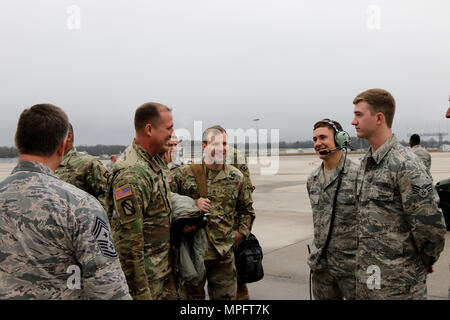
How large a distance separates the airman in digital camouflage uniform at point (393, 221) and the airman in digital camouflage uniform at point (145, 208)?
1404mm

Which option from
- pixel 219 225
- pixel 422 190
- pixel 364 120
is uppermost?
pixel 364 120

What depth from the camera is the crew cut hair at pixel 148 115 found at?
2.82m

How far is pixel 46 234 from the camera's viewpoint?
1.63 meters

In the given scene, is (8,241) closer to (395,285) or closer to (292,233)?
(395,285)

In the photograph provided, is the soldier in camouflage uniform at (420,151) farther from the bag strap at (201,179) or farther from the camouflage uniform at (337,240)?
the bag strap at (201,179)

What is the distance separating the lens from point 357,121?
2.91 meters

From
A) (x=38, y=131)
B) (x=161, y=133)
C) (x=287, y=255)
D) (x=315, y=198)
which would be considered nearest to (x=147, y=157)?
(x=161, y=133)

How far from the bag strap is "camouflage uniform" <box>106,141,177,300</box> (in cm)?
96

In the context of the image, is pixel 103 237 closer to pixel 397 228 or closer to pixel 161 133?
pixel 161 133

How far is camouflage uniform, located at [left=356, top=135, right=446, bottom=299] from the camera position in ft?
8.33

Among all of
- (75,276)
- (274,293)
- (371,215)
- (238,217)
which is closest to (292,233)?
(274,293)

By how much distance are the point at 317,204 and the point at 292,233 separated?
513 cm

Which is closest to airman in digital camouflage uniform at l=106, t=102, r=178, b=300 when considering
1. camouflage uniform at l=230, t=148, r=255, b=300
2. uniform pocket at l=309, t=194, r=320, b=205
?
uniform pocket at l=309, t=194, r=320, b=205

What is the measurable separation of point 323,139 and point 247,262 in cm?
148
